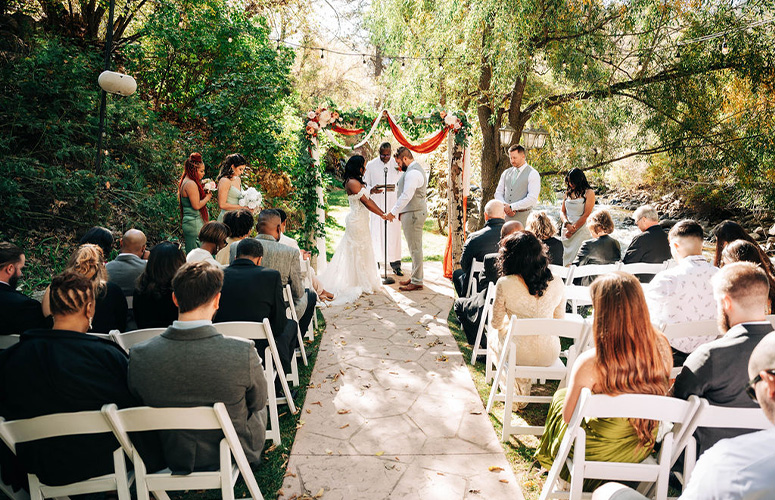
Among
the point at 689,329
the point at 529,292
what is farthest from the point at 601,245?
the point at 689,329

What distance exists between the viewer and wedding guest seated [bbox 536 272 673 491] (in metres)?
2.46

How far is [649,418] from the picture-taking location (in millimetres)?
2266

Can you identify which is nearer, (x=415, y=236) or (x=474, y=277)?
(x=474, y=277)

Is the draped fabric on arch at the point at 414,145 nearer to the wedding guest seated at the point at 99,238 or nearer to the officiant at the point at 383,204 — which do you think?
the officiant at the point at 383,204

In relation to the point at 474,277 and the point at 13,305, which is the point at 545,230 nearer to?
the point at 474,277

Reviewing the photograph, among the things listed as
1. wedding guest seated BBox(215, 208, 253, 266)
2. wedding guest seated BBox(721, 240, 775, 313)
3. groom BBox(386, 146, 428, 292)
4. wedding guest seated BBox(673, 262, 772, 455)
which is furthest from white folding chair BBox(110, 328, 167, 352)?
groom BBox(386, 146, 428, 292)

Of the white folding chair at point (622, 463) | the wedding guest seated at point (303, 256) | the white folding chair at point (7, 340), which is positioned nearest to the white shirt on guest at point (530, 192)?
the wedding guest seated at point (303, 256)

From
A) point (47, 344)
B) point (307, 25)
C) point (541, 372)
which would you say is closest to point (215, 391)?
point (47, 344)

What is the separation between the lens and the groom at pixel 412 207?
741 cm

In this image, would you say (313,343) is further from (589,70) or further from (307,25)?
(307,25)

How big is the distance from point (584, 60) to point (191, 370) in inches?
344

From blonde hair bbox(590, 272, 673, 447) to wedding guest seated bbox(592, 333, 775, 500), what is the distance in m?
1.05

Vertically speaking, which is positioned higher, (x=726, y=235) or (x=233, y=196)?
(x=233, y=196)

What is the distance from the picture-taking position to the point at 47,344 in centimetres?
234
